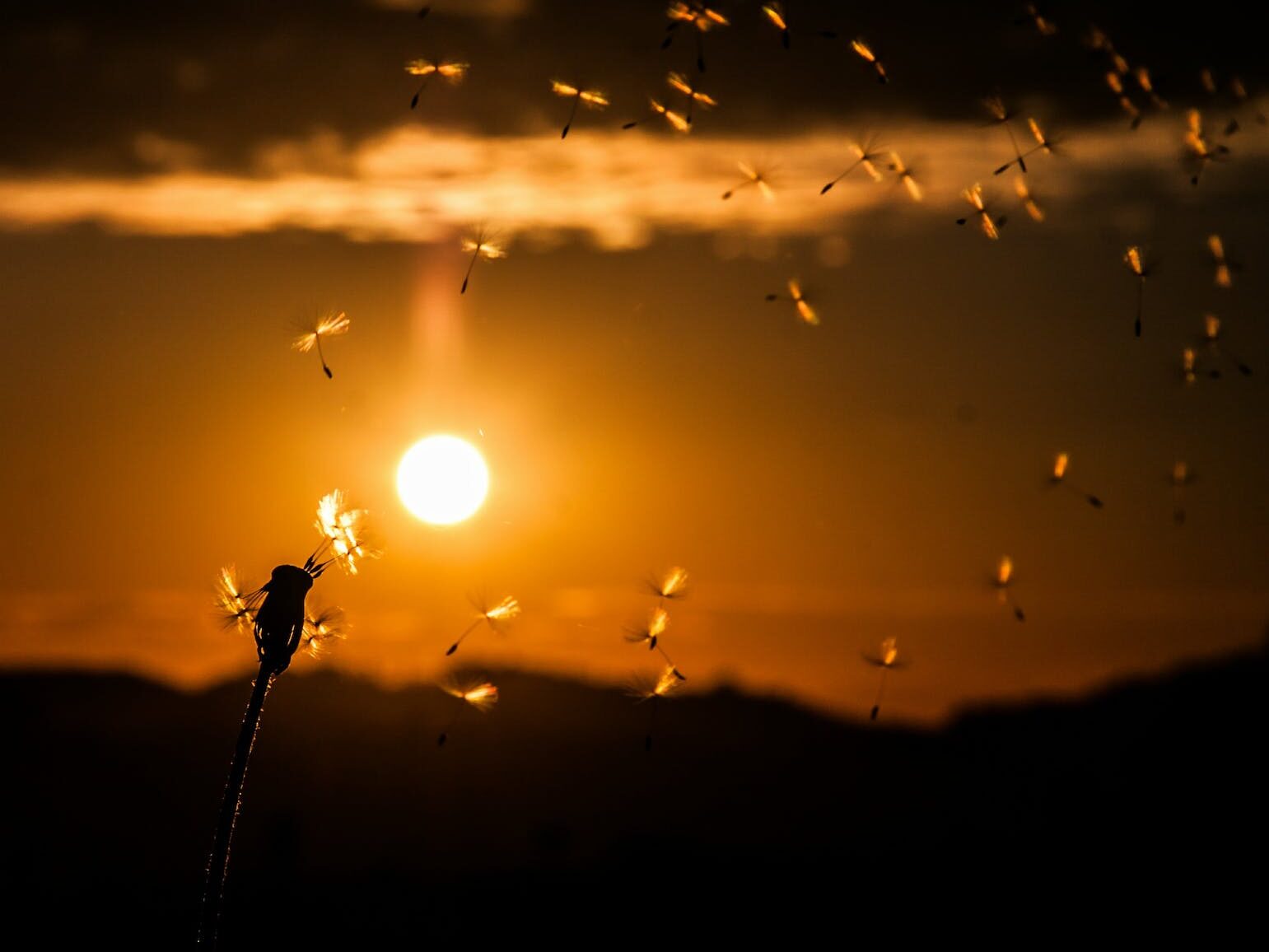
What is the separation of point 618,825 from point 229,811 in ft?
157

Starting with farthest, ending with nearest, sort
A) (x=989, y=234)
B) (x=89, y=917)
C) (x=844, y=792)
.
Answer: (x=844, y=792) < (x=89, y=917) < (x=989, y=234)

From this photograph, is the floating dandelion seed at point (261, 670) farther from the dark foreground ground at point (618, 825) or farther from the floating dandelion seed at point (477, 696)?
the dark foreground ground at point (618, 825)

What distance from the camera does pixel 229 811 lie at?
199 inches

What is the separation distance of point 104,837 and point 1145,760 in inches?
1577

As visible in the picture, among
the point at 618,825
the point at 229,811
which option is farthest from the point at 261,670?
the point at 618,825

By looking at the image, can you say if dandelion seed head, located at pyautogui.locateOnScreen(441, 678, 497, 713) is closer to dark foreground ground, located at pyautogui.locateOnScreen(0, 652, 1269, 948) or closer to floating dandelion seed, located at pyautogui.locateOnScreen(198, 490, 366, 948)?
floating dandelion seed, located at pyautogui.locateOnScreen(198, 490, 366, 948)

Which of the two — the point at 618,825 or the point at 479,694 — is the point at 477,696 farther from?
the point at 618,825

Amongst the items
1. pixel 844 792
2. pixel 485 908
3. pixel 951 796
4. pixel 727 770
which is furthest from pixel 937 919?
pixel 727 770

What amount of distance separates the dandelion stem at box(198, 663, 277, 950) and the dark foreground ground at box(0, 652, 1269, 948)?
15.3 meters

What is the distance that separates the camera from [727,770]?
212 feet

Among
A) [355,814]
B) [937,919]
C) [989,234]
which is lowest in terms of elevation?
[937,919]

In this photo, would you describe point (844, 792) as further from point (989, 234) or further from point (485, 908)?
point (989, 234)

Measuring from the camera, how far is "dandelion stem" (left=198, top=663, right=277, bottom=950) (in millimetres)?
4969

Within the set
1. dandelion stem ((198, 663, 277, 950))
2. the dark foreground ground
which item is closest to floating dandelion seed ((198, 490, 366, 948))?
dandelion stem ((198, 663, 277, 950))
